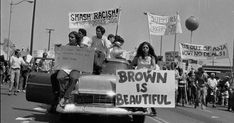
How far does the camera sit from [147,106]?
9211 millimetres

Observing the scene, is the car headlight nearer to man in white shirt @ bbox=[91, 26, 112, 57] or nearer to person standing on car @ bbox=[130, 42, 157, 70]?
person standing on car @ bbox=[130, 42, 157, 70]

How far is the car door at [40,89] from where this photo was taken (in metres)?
10.2

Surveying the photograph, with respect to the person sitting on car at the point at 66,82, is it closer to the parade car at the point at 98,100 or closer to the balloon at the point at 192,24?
the parade car at the point at 98,100

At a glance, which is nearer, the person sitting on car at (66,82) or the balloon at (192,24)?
the person sitting on car at (66,82)

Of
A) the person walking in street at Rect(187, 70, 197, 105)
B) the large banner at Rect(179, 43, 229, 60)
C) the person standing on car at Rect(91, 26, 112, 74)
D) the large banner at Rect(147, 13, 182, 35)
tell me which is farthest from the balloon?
the person standing on car at Rect(91, 26, 112, 74)

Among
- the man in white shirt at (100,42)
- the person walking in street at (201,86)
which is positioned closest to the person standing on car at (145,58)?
the man in white shirt at (100,42)

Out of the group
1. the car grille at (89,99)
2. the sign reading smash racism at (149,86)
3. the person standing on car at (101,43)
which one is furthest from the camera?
the person standing on car at (101,43)

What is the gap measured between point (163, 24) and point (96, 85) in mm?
14574

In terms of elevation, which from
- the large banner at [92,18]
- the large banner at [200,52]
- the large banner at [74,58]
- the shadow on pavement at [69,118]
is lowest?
the shadow on pavement at [69,118]

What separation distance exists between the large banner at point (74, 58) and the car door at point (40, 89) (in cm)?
58

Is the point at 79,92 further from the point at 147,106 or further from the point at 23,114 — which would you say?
the point at 23,114

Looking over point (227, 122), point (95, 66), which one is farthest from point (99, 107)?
point (227, 122)

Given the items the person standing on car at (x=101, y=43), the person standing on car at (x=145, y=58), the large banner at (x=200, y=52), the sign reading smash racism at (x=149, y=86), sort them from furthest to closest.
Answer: the large banner at (x=200, y=52)
the person standing on car at (x=101, y=43)
the person standing on car at (x=145, y=58)
the sign reading smash racism at (x=149, y=86)

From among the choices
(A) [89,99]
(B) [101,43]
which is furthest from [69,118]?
(B) [101,43]
